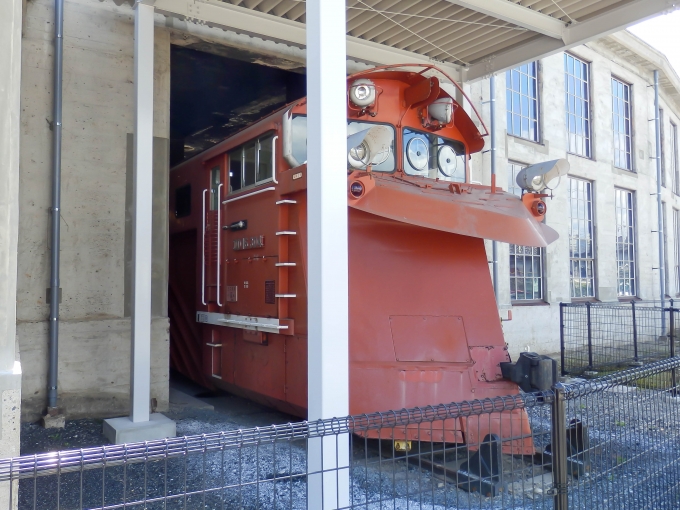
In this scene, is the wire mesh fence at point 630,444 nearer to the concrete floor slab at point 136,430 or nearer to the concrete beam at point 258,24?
the concrete floor slab at point 136,430

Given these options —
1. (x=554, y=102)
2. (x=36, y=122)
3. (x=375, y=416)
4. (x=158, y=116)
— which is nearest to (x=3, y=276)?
(x=375, y=416)

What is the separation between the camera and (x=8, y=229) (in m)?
2.22

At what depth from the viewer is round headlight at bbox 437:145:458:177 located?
5691mm

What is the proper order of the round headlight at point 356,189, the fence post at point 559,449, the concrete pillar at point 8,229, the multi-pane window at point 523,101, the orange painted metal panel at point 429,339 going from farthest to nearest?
the multi-pane window at point 523,101 < the orange painted metal panel at point 429,339 < the round headlight at point 356,189 < the fence post at point 559,449 < the concrete pillar at point 8,229

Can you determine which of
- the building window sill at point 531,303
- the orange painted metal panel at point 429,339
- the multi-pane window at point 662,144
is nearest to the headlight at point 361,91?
the orange painted metal panel at point 429,339

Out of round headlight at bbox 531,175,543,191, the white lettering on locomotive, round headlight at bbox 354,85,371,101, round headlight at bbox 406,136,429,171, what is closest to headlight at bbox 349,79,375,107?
round headlight at bbox 354,85,371,101

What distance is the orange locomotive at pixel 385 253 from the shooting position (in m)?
4.42

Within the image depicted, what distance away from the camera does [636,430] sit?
322 cm

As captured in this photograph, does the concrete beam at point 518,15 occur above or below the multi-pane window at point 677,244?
above

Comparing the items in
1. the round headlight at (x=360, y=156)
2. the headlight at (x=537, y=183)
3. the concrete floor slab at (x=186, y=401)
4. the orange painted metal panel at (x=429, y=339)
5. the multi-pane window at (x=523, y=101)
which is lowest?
the concrete floor slab at (x=186, y=401)

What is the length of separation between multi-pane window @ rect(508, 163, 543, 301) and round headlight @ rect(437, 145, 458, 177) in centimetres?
529

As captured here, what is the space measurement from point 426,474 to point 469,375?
0.78m

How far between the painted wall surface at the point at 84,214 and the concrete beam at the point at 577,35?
15.4ft

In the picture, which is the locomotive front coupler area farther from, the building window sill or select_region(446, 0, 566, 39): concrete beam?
the building window sill
